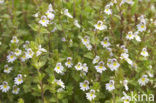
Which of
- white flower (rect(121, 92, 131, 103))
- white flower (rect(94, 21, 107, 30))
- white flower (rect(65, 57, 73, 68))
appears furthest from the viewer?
white flower (rect(65, 57, 73, 68))

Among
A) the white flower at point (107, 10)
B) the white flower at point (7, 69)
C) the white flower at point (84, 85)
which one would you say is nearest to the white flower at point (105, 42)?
the white flower at point (107, 10)

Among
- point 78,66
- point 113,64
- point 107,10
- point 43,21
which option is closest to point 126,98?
point 113,64

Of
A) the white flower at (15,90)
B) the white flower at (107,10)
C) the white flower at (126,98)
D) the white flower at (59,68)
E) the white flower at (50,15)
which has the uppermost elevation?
the white flower at (107,10)

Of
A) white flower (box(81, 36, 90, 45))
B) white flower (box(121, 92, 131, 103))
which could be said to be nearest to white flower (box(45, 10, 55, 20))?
white flower (box(81, 36, 90, 45))

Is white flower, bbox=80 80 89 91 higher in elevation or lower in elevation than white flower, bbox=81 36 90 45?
lower

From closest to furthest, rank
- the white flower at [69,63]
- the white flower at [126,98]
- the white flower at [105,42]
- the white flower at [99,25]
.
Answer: the white flower at [126,98]
the white flower at [99,25]
the white flower at [69,63]
the white flower at [105,42]

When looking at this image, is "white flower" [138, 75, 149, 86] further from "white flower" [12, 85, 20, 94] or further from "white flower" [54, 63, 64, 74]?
"white flower" [12, 85, 20, 94]

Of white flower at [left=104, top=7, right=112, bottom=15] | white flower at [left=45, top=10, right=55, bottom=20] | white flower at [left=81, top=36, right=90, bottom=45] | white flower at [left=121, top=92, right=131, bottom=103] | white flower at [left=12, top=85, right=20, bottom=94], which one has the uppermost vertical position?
white flower at [left=104, top=7, right=112, bottom=15]

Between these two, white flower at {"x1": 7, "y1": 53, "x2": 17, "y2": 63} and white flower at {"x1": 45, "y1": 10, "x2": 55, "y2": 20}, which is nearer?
white flower at {"x1": 45, "y1": 10, "x2": 55, "y2": 20}

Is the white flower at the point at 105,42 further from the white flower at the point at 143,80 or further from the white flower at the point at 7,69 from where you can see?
the white flower at the point at 7,69

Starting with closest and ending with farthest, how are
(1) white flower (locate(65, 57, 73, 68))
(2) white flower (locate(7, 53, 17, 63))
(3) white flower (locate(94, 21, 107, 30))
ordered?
(3) white flower (locate(94, 21, 107, 30))
(1) white flower (locate(65, 57, 73, 68))
(2) white flower (locate(7, 53, 17, 63))

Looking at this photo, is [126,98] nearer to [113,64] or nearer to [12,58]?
[113,64]

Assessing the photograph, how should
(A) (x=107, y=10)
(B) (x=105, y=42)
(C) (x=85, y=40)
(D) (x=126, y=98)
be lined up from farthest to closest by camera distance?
(B) (x=105, y=42), (C) (x=85, y=40), (A) (x=107, y=10), (D) (x=126, y=98)
